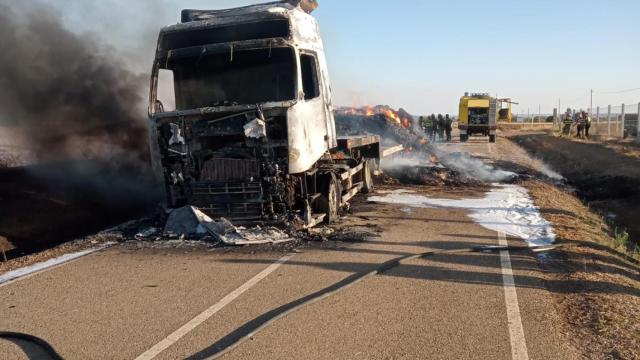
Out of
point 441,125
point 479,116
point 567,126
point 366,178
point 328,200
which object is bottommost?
point 366,178

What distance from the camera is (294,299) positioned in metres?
5.23

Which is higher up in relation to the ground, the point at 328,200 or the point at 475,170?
the point at 328,200

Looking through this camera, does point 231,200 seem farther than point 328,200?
No

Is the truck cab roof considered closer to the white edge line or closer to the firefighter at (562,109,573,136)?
the white edge line

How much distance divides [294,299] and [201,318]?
926mm

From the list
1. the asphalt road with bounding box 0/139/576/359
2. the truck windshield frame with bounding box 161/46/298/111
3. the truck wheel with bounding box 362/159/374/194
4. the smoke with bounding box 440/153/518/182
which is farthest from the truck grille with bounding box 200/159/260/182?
the smoke with bounding box 440/153/518/182

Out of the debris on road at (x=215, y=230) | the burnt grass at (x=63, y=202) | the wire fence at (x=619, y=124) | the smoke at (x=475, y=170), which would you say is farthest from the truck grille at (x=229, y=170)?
the wire fence at (x=619, y=124)

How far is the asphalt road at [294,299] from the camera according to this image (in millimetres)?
4164

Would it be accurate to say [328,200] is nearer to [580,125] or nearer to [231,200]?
Result: [231,200]

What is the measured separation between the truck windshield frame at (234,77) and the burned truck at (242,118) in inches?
0.6

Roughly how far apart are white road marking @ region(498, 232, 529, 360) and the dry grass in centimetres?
38

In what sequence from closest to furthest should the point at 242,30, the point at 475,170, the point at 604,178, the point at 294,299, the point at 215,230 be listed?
the point at 294,299 → the point at 215,230 → the point at 242,30 → the point at 475,170 → the point at 604,178

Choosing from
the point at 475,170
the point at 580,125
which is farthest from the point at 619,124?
the point at 475,170

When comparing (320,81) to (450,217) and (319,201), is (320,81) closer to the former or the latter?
(319,201)
